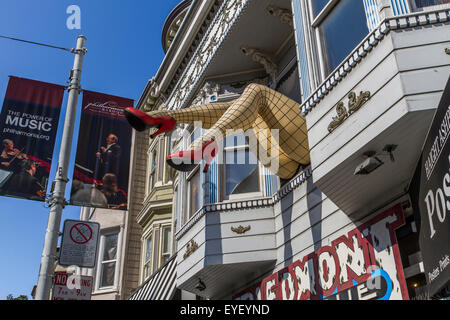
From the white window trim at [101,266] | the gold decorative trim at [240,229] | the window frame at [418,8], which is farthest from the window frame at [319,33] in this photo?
the white window trim at [101,266]

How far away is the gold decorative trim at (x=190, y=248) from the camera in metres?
9.68

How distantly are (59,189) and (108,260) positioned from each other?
493 inches

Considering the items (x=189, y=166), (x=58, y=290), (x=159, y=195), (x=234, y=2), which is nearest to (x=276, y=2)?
(x=234, y=2)

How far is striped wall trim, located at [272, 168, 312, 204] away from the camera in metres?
8.32

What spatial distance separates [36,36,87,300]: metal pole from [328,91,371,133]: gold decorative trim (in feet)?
15.6

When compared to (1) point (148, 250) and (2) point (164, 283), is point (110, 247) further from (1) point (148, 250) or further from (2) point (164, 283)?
(2) point (164, 283)

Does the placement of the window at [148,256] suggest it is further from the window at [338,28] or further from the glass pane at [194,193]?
the window at [338,28]

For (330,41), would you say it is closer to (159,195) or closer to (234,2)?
(234,2)

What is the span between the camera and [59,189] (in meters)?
8.56

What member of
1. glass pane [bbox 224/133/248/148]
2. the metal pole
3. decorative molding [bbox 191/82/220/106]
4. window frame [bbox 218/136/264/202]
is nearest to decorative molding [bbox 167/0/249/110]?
decorative molding [bbox 191/82/220/106]

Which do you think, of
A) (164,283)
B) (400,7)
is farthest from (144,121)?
(164,283)

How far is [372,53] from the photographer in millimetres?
5742

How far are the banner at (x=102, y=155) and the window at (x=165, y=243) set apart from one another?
26.6ft

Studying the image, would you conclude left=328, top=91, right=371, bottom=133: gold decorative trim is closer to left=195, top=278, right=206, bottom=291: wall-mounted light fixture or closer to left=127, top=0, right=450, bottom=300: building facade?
left=127, top=0, right=450, bottom=300: building facade
